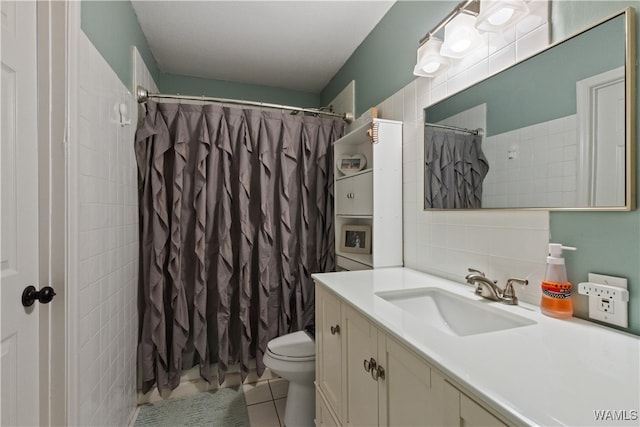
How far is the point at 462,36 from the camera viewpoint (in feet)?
3.56

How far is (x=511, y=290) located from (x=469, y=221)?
0.31 meters

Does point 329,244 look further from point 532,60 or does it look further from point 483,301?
point 532,60

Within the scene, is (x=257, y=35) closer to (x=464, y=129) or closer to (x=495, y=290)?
(x=464, y=129)

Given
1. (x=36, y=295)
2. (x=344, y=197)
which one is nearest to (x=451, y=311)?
(x=344, y=197)

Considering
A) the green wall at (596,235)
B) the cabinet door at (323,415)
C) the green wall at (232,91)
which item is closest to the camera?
the green wall at (596,235)

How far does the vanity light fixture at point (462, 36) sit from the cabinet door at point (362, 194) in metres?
0.66

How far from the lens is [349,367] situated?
1.01m

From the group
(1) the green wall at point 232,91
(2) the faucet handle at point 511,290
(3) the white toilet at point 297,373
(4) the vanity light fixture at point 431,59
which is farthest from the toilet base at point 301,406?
(1) the green wall at point 232,91

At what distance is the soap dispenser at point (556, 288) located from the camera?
0.78m

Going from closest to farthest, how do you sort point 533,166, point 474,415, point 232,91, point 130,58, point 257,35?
point 474,415 → point 533,166 → point 130,58 → point 257,35 → point 232,91

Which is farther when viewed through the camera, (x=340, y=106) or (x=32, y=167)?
(x=340, y=106)

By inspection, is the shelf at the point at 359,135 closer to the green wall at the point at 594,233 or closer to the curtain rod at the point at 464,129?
the curtain rod at the point at 464,129

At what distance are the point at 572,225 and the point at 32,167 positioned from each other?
5.25ft

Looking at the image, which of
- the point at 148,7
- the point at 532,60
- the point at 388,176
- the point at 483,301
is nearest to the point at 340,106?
the point at 388,176
